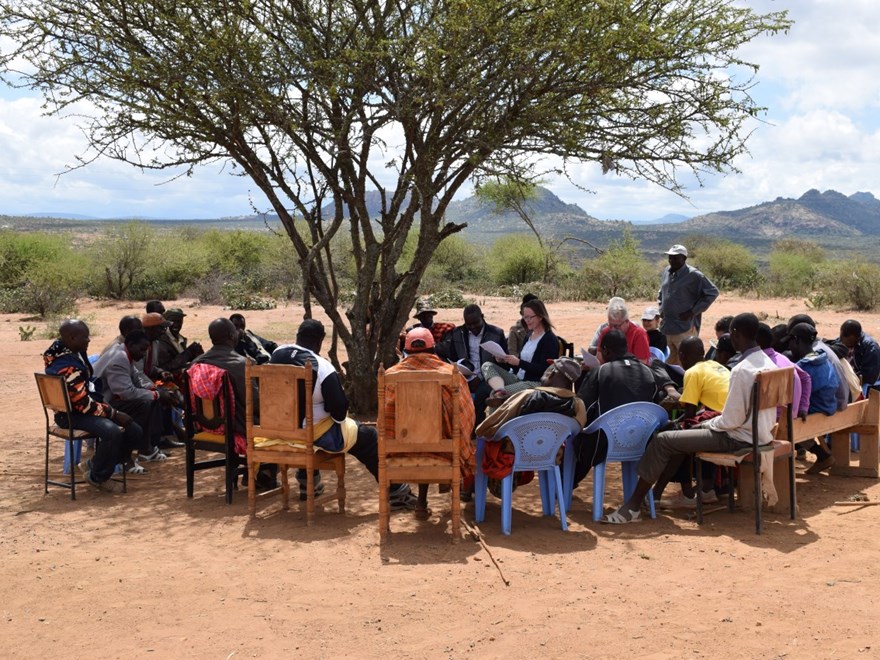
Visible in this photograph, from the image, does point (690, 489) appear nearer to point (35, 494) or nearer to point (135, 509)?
point (135, 509)

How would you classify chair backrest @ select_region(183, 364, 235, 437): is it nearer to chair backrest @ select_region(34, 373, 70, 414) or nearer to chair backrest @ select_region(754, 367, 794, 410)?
chair backrest @ select_region(34, 373, 70, 414)

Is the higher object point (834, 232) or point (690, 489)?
point (834, 232)

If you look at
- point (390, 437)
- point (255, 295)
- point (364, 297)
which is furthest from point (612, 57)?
point (255, 295)

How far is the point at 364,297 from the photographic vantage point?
397 inches

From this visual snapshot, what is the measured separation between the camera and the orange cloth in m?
5.71

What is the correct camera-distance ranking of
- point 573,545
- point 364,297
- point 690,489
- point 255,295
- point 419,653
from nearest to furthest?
1. point 419,653
2. point 573,545
3. point 690,489
4. point 364,297
5. point 255,295

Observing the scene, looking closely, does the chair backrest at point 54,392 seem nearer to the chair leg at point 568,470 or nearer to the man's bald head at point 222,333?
the man's bald head at point 222,333

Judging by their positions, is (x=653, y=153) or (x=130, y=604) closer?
(x=130, y=604)

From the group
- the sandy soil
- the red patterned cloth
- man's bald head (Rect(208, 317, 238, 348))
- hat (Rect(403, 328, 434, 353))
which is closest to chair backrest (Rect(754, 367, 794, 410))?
the sandy soil

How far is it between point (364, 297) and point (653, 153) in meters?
3.52

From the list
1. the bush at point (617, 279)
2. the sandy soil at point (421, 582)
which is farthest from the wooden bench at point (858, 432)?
the bush at point (617, 279)

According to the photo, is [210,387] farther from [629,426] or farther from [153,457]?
[629,426]

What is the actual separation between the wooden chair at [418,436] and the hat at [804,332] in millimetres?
3144

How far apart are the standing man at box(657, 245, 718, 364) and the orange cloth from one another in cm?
381
